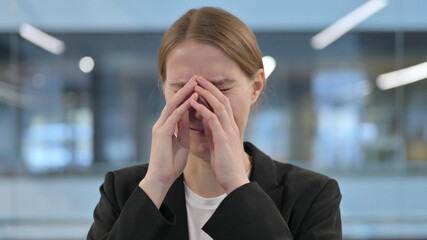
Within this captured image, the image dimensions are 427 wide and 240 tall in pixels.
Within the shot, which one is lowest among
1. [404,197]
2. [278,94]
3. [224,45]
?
[404,197]

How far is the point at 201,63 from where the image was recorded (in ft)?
3.17

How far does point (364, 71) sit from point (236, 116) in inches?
87.5

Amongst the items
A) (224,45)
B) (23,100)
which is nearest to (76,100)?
(23,100)

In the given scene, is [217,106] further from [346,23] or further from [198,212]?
[346,23]

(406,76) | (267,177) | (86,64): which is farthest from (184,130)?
(406,76)

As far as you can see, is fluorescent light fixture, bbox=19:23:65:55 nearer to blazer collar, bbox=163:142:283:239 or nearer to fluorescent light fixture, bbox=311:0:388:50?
fluorescent light fixture, bbox=311:0:388:50

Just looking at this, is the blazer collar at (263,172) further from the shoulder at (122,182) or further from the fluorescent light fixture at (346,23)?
the fluorescent light fixture at (346,23)

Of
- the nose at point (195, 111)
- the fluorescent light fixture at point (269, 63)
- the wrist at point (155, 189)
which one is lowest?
the wrist at point (155, 189)

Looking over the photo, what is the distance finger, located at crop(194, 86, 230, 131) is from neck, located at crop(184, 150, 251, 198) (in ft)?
0.58

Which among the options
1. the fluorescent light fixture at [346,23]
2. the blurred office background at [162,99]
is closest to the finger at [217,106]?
the blurred office background at [162,99]

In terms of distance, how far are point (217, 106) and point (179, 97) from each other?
3.5 inches

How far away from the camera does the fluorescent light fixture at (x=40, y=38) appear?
2979mm

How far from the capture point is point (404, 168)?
3.05 metres

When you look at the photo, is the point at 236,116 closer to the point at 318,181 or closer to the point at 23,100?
the point at 318,181
